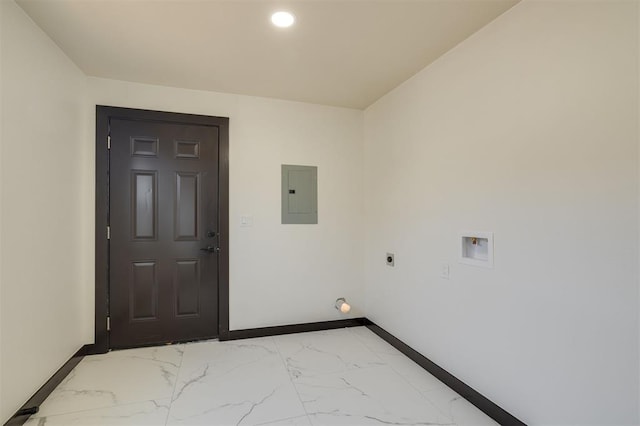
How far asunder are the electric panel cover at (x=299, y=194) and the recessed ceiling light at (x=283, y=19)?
145 centimetres

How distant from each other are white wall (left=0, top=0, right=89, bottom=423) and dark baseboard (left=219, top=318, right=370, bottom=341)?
124 centimetres

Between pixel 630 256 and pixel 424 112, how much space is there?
1639 millimetres

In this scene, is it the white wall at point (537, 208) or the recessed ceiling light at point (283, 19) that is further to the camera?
the recessed ceiling light at point (283, 19)

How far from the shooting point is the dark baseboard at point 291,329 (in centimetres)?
304

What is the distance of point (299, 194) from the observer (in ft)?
10.8

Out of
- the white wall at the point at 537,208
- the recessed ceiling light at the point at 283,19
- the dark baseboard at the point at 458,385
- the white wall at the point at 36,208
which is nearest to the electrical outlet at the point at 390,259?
the white wall at the point at 537,208

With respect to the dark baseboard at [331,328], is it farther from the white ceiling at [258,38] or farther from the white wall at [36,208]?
the white ceiling at [258,38]

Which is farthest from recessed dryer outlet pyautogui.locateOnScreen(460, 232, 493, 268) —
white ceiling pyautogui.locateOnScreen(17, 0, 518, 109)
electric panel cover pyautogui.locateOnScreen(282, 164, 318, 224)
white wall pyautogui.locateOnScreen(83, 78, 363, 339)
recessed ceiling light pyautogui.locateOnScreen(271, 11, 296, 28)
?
recessed ceiling light pyautogui.locateOnScreen(271, 11, 296, 28)

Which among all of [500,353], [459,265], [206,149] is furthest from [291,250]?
[500,353]

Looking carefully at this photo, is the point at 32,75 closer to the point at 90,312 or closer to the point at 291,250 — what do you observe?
the point at 90,312

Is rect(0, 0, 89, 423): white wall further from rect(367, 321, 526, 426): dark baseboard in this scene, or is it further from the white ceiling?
rect(367, 321, 526, 426): dark baseboard

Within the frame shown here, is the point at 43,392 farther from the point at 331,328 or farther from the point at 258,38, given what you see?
the point at 258,38

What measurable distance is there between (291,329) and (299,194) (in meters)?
1.35

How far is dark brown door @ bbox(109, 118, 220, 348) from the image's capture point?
279 centimetres
